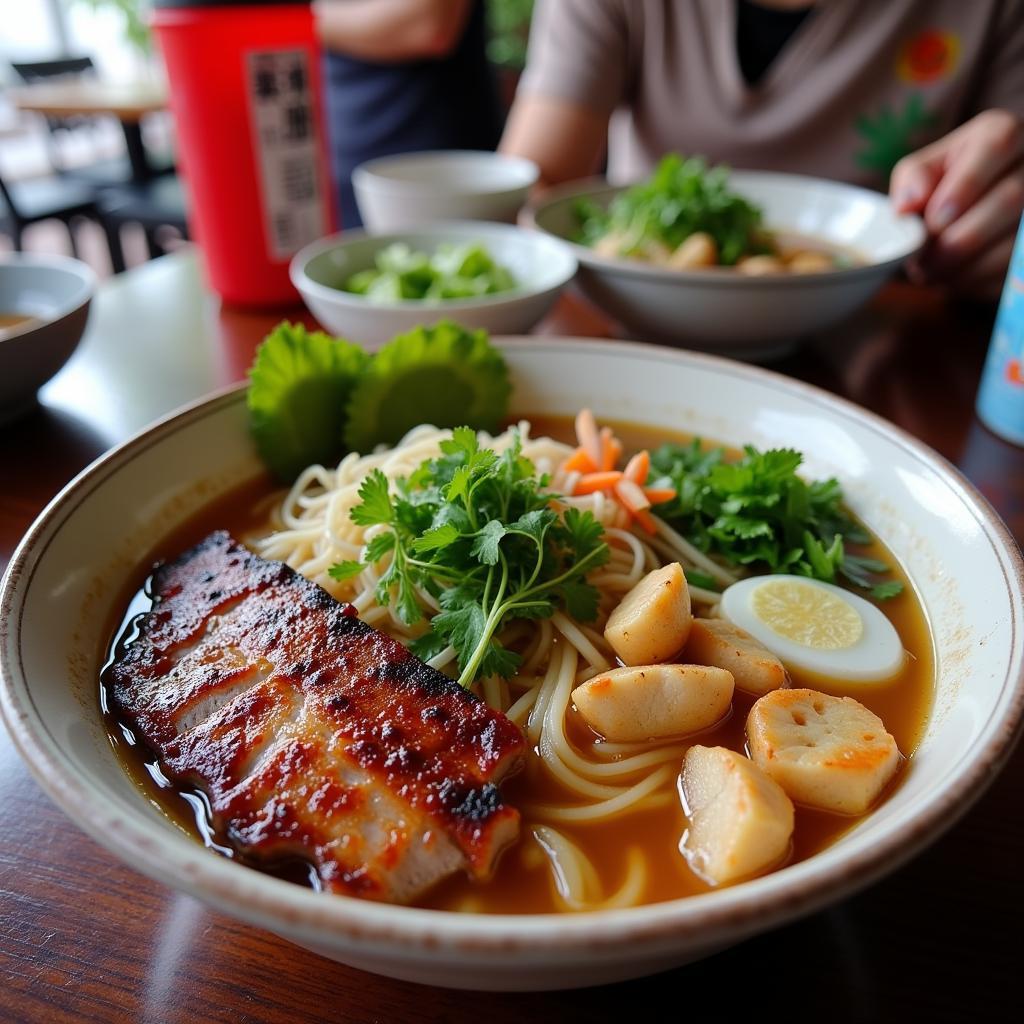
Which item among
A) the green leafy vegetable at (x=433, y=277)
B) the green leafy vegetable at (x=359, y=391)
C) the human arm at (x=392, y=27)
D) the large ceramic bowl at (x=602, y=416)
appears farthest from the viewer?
the human arm at (x=392, y=27)

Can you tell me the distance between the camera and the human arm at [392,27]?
3734 millimetres

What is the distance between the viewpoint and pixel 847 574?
1428 mm

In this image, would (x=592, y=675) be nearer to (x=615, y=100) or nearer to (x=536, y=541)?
(x=536, y=541)

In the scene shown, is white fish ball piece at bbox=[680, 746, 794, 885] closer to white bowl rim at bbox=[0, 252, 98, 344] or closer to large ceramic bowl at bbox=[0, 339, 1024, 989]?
large ceramic bowl at bbox=[0, 339, 1024, 989]

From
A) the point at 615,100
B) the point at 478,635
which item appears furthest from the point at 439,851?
the point at 615,100

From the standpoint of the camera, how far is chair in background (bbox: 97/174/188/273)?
19.4ft

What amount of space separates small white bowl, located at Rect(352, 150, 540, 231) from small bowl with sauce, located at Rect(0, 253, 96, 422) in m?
0.97

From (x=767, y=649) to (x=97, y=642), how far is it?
990 millimetres

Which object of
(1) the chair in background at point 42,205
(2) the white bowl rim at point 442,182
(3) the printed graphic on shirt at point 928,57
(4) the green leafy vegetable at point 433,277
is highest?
(3) the printed graphic on shirt at point 928,57

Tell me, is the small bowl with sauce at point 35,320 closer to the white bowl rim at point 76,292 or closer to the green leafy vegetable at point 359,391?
the white bowl rim at point 76,292

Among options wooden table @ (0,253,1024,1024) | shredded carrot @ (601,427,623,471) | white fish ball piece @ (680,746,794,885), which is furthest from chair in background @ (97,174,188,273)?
white fish ball piece @ (680,746,794,885)

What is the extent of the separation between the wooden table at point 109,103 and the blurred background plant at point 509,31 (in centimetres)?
309

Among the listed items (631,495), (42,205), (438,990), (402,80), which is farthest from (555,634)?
(42,205)

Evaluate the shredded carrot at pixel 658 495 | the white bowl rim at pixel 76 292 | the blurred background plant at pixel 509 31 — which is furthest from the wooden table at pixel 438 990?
the blurred background plant at pixel 509 31
